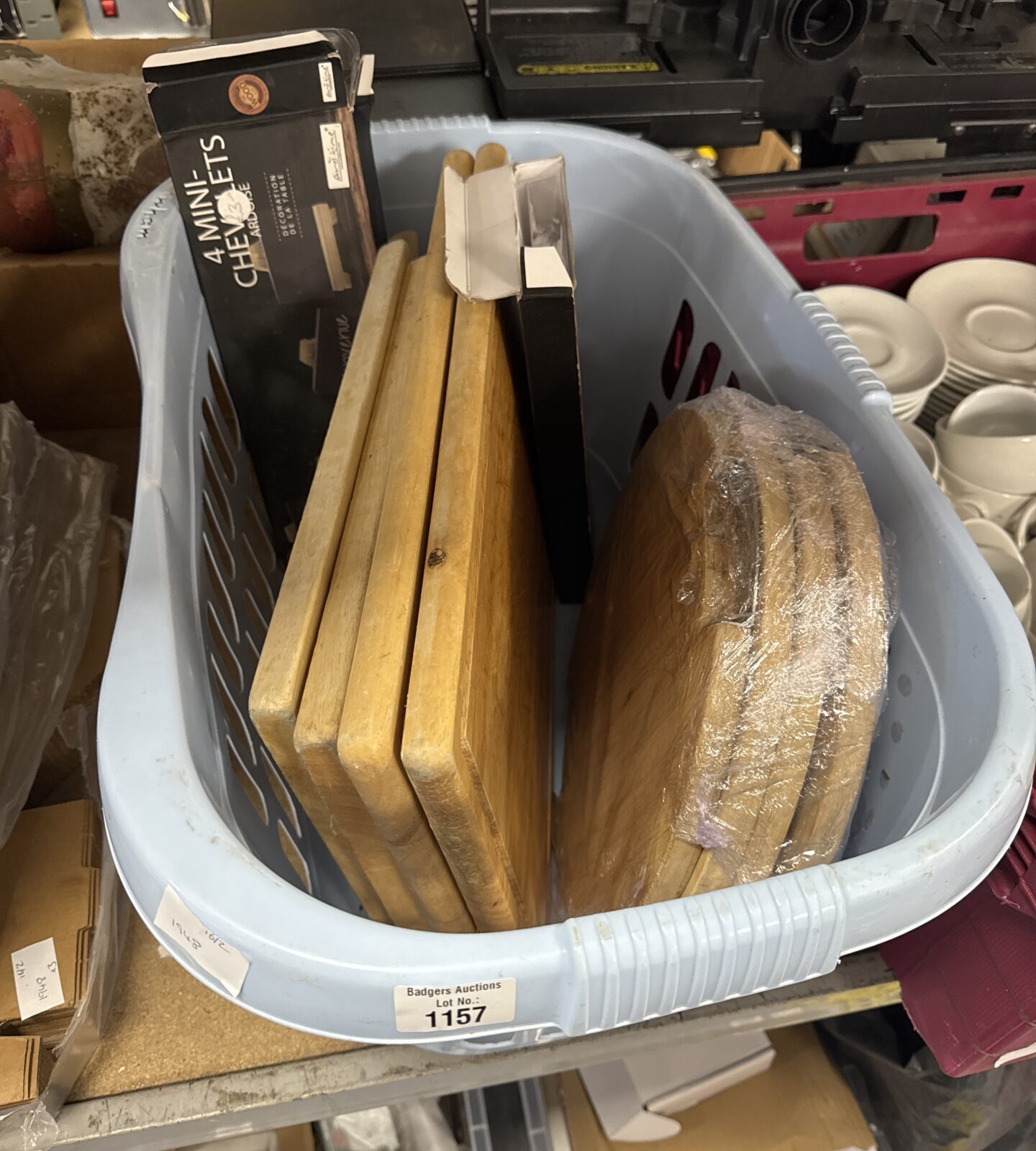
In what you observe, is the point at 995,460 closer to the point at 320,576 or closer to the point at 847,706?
the point at 847,706

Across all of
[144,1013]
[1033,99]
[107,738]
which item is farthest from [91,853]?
[1033,99]

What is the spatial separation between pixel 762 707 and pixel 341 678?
9.5 inches

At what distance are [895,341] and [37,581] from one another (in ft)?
2.86

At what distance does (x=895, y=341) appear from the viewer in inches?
35.6

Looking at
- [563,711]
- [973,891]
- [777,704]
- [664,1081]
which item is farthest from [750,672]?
[664,1081]

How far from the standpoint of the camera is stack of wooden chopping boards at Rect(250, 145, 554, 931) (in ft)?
1.34

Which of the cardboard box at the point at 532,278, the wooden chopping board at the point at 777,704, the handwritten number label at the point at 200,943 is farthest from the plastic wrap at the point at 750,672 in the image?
the handwritten number label at the point at 200,943

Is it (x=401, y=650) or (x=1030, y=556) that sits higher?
(x=401, y=650)

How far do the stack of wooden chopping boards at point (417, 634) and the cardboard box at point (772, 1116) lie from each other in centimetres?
39

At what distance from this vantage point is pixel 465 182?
689 mm

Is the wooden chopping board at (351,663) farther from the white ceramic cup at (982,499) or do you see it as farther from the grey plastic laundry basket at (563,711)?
the white ceramic cup at (982,499)

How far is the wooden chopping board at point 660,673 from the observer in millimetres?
506

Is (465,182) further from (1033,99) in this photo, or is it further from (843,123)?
(1033,99)

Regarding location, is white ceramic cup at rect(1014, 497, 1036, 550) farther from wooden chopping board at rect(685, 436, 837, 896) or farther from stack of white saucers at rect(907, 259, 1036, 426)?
wooden chopping board at rect(685, 436, 837, 896)
